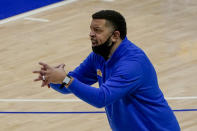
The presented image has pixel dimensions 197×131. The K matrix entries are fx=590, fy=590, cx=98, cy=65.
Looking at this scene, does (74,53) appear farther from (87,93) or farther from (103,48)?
(87,93)

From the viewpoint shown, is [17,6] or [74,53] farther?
[17,6]

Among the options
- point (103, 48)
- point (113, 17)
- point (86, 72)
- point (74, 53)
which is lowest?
point (74, 53)

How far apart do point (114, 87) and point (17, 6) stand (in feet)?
25.8

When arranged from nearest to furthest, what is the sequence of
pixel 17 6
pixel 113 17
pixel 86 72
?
pixel 113 17, pixel 86 72, pixel 17 6

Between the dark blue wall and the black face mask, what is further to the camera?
the dark blue wall

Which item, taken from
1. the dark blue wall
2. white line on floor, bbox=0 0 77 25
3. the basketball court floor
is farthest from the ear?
the dark blue wall

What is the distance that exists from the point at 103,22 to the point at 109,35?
0.31 ft

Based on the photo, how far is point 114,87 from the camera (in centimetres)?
368

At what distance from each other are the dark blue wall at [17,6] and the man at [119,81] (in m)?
6.92

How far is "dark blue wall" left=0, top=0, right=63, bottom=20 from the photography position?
1085 cm

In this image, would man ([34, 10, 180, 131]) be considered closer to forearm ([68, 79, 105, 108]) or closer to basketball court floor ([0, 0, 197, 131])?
forearm ([68, 79, 105, 108])

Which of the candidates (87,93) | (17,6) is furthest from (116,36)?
(17,6)

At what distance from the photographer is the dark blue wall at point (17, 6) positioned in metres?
10.9

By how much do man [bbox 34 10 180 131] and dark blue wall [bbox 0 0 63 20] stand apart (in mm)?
6923
